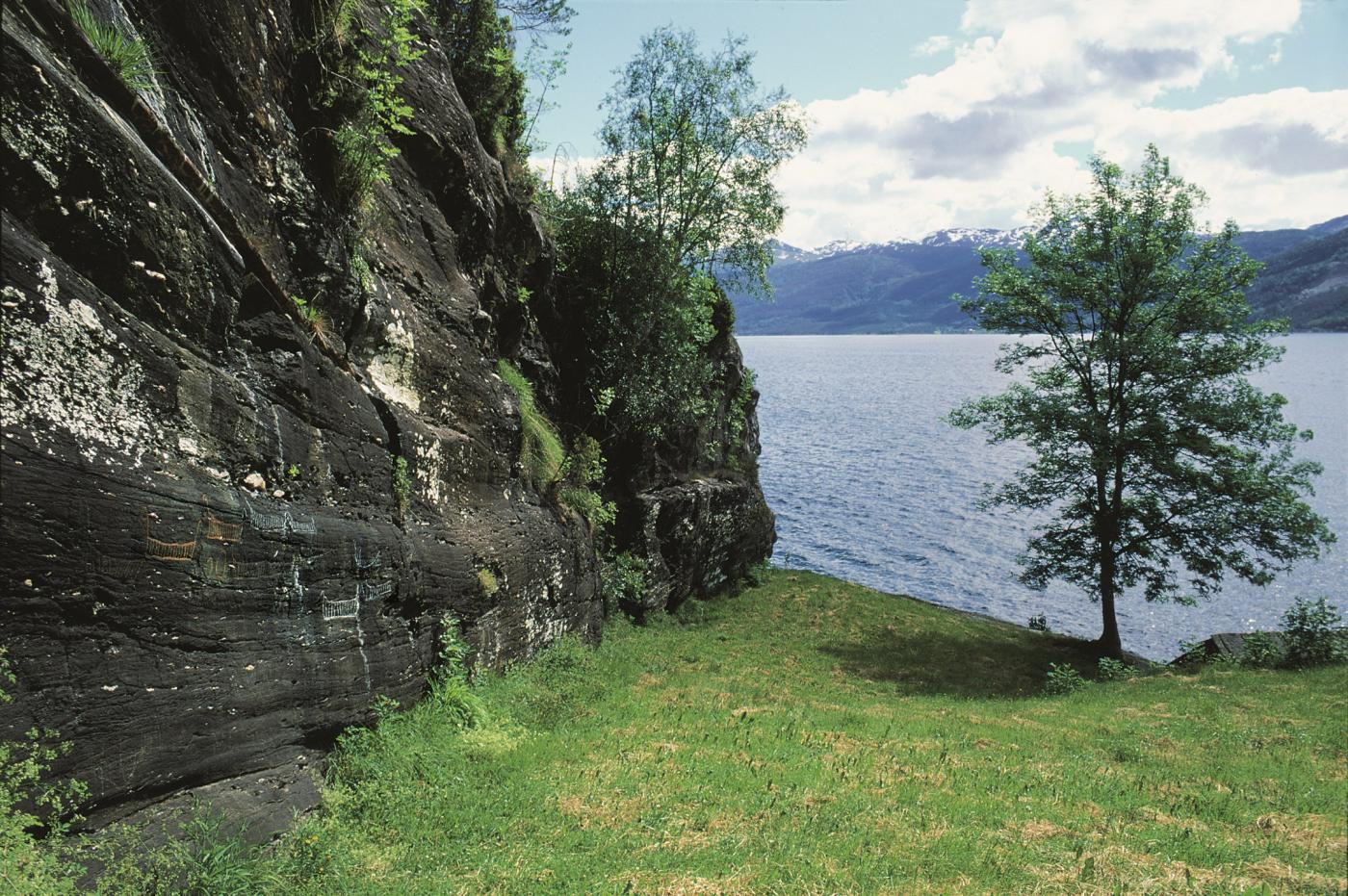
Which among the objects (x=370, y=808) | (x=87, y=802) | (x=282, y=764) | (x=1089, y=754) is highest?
(x=87, y=802)

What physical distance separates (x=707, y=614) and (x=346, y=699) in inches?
870

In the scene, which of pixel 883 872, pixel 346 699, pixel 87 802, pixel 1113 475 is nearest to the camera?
pixel 87 802

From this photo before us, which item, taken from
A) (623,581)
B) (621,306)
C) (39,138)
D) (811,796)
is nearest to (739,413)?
(621,306)

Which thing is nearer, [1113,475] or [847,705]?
[847,705]

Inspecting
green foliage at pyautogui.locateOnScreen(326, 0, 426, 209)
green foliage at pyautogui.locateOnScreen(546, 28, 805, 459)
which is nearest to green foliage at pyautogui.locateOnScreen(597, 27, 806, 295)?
green foliage at pyautogui.locateOnScreen(546, 28, 805, 459)

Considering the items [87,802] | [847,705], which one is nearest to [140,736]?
[87,802]

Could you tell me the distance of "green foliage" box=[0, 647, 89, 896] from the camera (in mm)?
5125

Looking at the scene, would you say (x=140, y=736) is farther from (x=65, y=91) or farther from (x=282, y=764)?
(x=65, y=91)

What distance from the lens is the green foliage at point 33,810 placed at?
5.12 metres

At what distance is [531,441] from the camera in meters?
17.5

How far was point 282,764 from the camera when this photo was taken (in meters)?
7.98

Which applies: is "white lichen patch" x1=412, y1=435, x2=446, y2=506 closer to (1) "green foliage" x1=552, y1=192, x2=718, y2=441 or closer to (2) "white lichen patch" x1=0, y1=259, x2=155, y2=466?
(2) "white lichen patch" x1=0, y1=259, x2=155, y2=466

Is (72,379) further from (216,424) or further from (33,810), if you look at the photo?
(33,810)

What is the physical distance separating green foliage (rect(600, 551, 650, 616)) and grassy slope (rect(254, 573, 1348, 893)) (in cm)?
414
